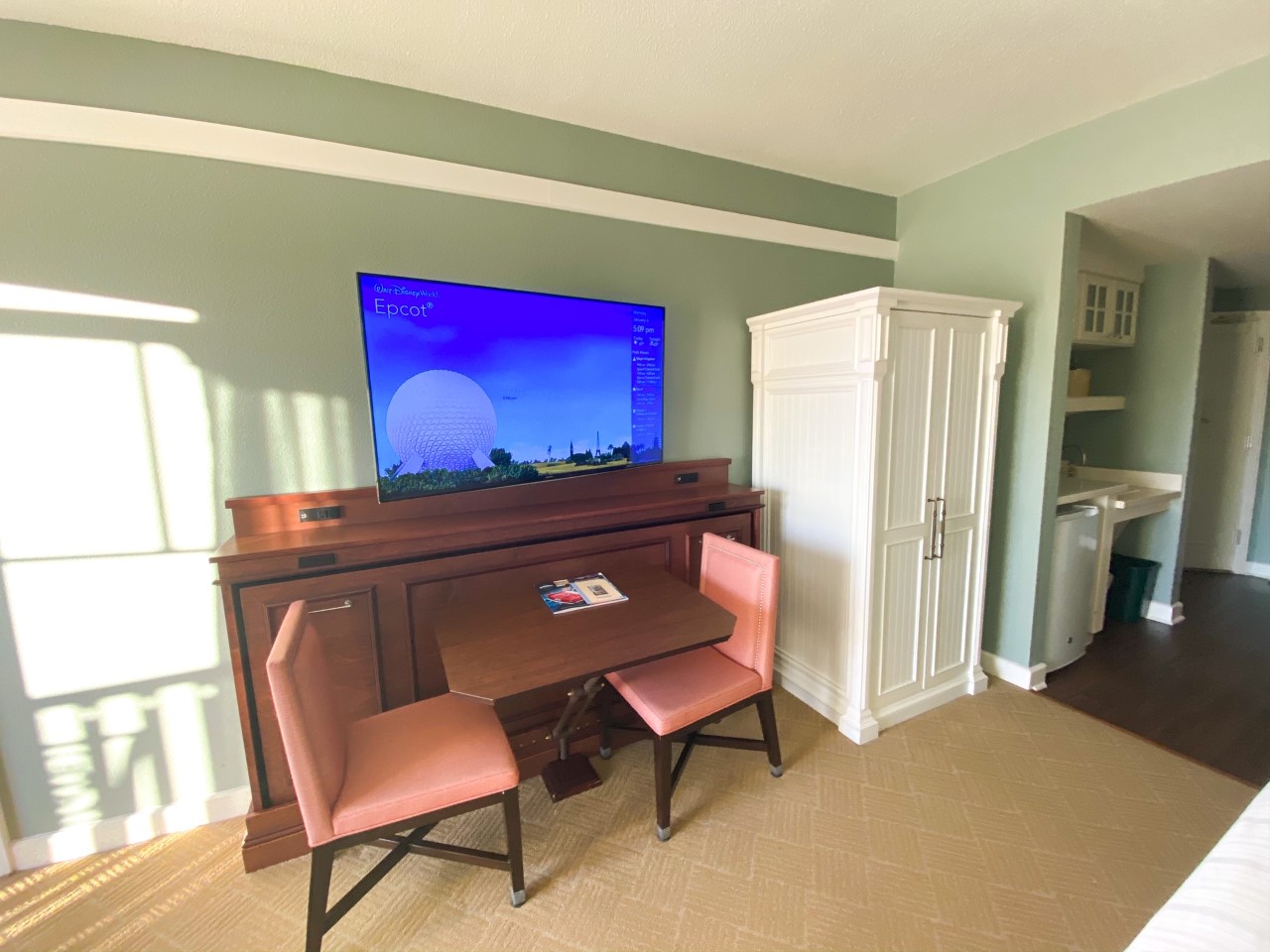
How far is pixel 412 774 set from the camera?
1458 mm

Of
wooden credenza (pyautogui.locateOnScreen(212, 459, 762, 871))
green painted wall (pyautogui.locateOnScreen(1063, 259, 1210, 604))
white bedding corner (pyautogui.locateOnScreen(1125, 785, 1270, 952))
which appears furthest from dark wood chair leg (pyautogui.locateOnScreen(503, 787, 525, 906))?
green painted wall (pyautogui.locateOnScreen(1063, 259, 1210, 604))

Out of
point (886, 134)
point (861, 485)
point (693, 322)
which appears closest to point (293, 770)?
point (861, 485)

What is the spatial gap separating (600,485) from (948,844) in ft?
6.20

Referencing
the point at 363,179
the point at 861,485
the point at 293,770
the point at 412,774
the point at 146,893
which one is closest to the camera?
the point at 293,770

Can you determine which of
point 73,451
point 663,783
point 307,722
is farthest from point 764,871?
point 73,451

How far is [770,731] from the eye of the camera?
2.05m

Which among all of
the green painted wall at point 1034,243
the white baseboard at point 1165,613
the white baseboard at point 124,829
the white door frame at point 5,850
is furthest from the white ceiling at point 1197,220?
the white door frame at point 5,850

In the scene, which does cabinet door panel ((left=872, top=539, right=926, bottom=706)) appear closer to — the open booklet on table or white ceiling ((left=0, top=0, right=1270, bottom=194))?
the open booklet on table

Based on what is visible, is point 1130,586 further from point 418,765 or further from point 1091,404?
point 418,765

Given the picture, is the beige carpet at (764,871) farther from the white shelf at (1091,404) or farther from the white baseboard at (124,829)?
the white shelf at (1091,404)

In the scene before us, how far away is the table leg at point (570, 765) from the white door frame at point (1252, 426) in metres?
5.41

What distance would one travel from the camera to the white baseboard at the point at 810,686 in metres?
2.41

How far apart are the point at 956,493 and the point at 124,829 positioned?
12.0 feet

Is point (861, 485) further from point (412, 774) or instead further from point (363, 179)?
point (363, 179)
